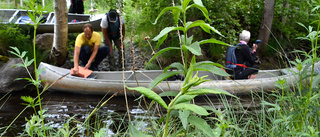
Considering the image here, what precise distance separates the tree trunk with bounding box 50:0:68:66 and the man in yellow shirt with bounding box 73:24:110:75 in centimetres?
40

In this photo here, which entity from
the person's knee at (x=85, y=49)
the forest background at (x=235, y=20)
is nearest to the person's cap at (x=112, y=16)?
the forest background at (x=235, y=20)

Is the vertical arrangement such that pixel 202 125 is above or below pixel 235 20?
below

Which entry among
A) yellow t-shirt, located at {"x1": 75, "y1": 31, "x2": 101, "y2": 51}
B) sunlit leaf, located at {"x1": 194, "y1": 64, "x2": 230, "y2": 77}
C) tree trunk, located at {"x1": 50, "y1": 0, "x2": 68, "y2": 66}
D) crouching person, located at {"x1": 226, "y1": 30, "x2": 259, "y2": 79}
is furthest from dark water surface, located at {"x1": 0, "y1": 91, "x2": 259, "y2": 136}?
sunlit leaf, located at {"x1": 194, "y1": 64, "x2": 230, "y2": 77}

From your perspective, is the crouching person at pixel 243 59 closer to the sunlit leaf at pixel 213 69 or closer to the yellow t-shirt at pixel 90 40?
the yellow t-shirt at pixel 90 40

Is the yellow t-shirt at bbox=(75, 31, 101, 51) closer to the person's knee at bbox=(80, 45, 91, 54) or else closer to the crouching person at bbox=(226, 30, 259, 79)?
the person's knee at bbox=(80, 45, 91, 54)

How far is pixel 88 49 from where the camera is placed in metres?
6.32

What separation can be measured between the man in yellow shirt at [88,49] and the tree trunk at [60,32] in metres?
0.40

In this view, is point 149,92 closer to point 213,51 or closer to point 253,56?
point 253,56

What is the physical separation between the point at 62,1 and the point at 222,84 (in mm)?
3752

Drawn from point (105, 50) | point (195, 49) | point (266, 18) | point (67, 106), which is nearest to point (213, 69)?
point (195, 49)

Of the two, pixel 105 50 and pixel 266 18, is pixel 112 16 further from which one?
pixel 266 18

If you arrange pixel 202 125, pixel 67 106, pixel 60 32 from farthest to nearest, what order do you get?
1. pixel 60 32
2. pixel 67 106
3. pixel 202 125

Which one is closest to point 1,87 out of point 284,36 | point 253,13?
point 253,13

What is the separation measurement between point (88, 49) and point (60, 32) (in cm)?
72
